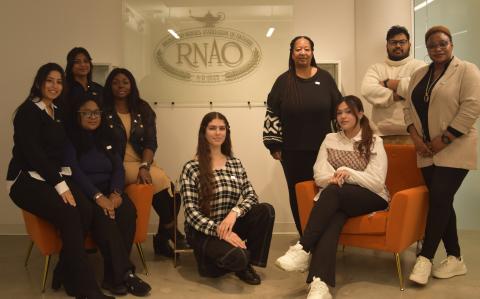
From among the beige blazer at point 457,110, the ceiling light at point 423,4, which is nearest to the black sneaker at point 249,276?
the beige blazer at point 457,110

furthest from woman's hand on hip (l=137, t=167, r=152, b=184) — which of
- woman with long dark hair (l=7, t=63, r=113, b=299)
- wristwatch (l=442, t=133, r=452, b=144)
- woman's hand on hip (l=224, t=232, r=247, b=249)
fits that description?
wristwatch (l=442, t=133, r=452, b=144)

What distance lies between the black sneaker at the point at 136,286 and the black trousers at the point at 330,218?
0.99 meters

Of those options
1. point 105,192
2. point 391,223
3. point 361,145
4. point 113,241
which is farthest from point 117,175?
point 391,223

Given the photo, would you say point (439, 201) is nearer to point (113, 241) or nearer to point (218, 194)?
point (218, 194)

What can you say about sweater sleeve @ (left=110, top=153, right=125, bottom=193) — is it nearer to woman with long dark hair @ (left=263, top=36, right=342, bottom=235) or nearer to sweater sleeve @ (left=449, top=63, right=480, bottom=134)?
woman with long dark hair @ (left=263, top=36, right=342, bottom=235)

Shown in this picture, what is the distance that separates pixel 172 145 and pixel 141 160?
85 centimetres

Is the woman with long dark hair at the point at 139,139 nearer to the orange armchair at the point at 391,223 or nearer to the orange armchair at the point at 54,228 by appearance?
the orange armchair at the point at 54,228

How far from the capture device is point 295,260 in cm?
281

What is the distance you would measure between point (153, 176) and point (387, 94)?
1.90 metres

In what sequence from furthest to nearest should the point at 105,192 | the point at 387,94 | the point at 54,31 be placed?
the point at 54,31 → the point at 387,94 → the point at 105,192

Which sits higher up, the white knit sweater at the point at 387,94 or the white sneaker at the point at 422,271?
the white knit sweater at the point at 387,94

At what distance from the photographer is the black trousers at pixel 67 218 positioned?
2805mm

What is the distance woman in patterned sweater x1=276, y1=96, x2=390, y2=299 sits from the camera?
2797 millimetres

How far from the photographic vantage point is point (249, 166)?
4602 millimetres
